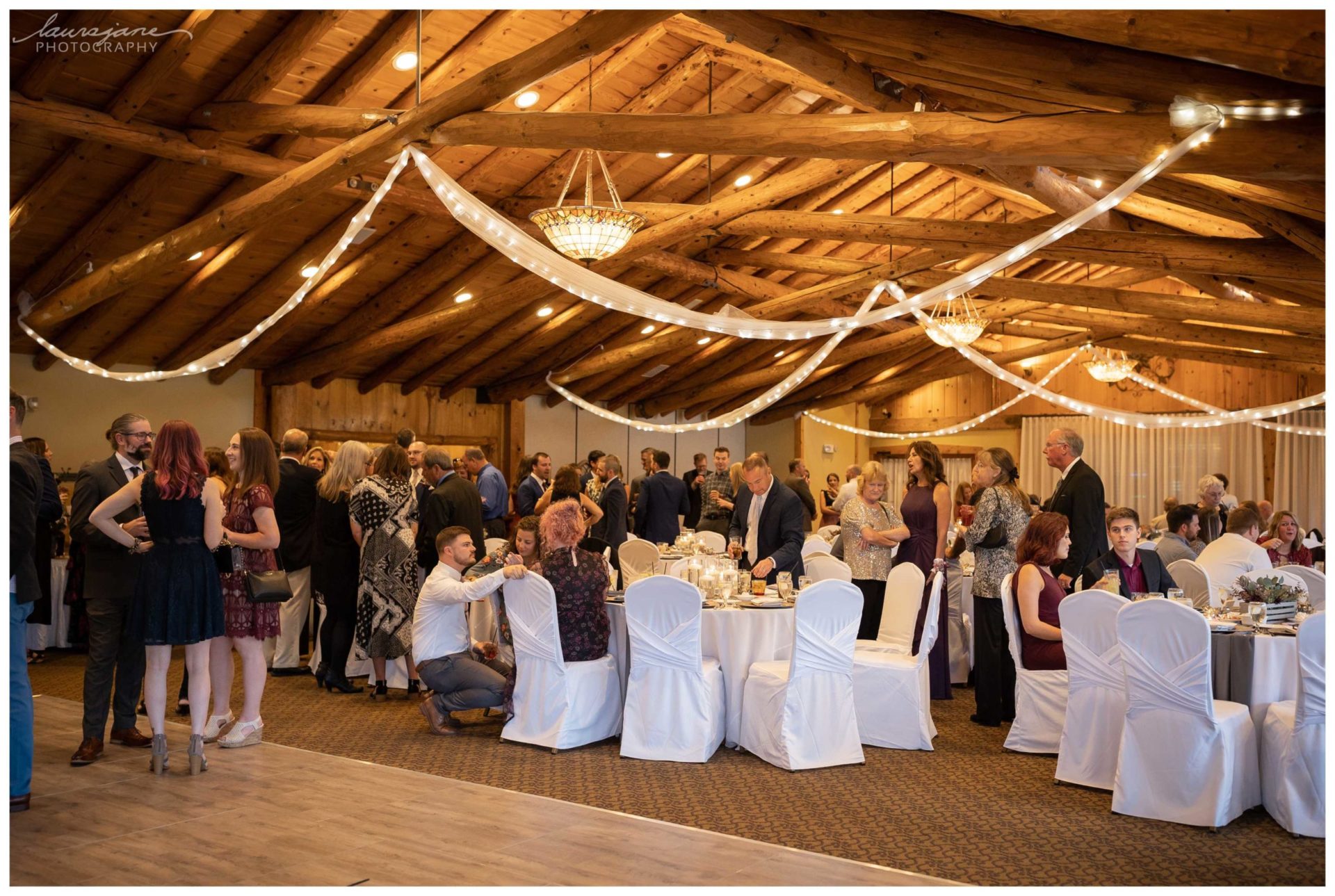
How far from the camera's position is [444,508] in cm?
646

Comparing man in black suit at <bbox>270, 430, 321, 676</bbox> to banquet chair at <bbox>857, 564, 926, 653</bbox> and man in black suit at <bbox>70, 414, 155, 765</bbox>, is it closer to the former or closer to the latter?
man in black suit at <bbox>70, 414, 155, 765</bbox>

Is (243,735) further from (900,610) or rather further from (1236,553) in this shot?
(1236,553)

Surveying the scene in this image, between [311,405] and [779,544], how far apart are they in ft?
27.0

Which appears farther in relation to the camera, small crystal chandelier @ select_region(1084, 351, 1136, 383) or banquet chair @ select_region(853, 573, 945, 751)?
small crystal chandelier @ select_region(1084, 351, 1136, 383)

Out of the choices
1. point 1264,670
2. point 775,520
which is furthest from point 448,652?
point 1264,670

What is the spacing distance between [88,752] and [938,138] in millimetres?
4508

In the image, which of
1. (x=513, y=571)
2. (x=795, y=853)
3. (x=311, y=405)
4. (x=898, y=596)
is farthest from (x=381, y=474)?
(x=311, y=405)

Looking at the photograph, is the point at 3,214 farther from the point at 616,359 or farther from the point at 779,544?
the point at 616,359

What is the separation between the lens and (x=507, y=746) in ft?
16.9

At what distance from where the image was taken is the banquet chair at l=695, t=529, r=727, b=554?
8789 mm

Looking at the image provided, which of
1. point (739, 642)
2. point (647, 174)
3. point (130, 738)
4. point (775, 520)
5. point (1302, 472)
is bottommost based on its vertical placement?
point (130, 738)

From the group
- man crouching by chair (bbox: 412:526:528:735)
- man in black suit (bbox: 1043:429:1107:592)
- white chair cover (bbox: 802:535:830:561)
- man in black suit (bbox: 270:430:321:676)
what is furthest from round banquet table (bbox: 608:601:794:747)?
man in black suit (bbox: 270:430:321:676)

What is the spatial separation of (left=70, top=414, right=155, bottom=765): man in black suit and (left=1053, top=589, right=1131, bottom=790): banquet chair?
150 inches

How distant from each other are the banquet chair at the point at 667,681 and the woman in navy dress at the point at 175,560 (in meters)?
1.76
